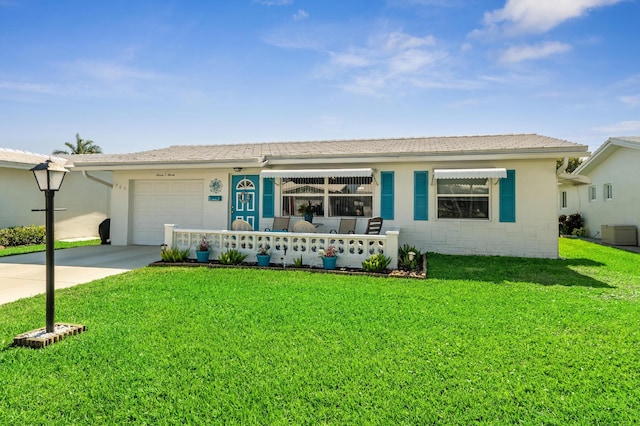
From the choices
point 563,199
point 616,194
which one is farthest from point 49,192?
point 563,199

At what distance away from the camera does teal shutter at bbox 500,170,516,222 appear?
11.9 metres

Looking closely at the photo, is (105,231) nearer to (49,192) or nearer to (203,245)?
(203,245)

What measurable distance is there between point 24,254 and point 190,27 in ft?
33.1

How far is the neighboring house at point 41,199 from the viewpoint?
16.1 metres

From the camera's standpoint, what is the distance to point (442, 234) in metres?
12.5

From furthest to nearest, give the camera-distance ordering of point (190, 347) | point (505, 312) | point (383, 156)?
point (383, 156) < point (505, 312) < point (190, 347)

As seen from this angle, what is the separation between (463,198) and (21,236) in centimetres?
1862

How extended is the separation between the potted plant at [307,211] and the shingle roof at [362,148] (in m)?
1.88

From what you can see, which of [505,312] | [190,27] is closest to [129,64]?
[190,27]

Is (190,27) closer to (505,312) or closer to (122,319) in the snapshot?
(122,319)

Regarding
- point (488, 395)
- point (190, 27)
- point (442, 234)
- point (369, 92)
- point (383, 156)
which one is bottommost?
point (488, 395)

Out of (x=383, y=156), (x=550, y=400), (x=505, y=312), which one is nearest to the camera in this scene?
(x=550, y=400)

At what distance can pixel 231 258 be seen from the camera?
1040 centimetres

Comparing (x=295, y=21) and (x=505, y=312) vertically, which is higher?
(x=295, y=21)
